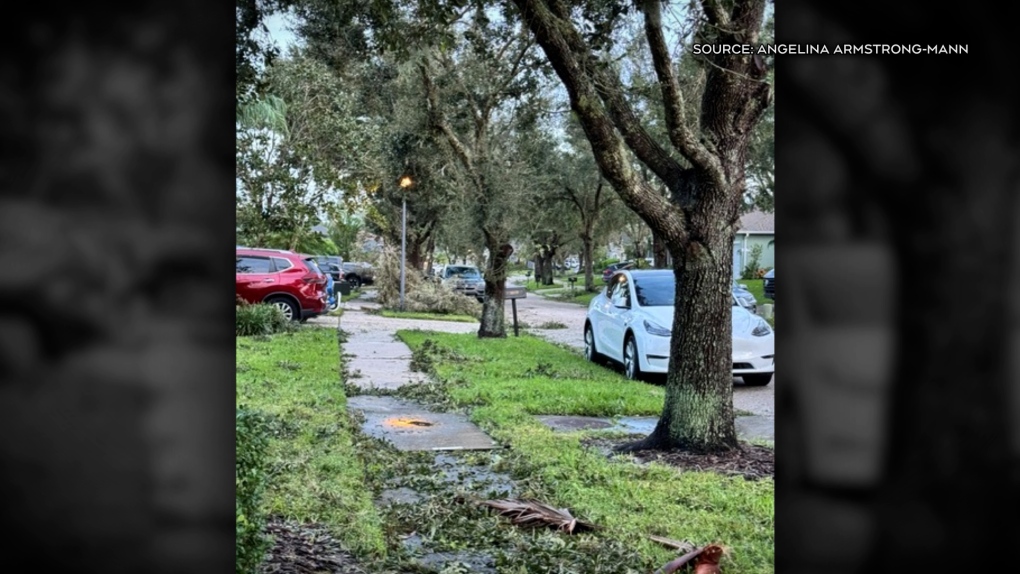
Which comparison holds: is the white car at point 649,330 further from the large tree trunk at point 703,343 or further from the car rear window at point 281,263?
the car rear window at point 281,263

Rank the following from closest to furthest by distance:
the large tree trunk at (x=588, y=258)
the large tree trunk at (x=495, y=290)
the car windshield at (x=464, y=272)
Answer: the large tree trunk at (x=495, y=290), the car windshield at (x=464, y=272), the large tree trunk at (x=588, y=258)

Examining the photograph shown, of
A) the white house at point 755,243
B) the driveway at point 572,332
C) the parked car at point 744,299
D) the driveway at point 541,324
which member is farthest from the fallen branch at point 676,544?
the white house at point 755,243

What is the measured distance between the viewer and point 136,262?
1.96 m

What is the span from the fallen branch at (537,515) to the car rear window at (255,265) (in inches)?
451

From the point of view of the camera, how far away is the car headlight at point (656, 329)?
9609 millimetres

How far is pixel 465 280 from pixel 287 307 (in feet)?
33.4

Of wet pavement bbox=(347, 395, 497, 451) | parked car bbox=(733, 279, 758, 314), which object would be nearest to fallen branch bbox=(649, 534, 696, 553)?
wet pavement bbox=(347, 395, 497, 451)

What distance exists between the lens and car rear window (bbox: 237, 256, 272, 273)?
49.7ft

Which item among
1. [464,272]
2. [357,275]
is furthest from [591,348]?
[357,275]

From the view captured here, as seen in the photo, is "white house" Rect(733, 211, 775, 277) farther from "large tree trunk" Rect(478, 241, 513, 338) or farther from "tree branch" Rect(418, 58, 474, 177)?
"tree branch" Rect(418, 58, 474, 177)

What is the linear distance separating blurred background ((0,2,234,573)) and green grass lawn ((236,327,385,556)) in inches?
84.5

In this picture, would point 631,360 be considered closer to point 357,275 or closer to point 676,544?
point 676,544

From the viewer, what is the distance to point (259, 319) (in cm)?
1407

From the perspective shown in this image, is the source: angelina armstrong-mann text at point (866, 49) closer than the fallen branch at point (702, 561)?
Yes
